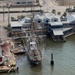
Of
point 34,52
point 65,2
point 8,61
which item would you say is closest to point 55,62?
point 34,52

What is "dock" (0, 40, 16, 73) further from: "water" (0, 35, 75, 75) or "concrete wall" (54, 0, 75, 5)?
"concrete wall" (54, 0, 75, 5)

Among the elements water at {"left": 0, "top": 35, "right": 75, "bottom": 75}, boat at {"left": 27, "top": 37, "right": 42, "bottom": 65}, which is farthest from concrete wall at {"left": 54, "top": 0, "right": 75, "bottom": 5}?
boat at {"left": 27, "top": 37, "right": 42, "bottom": 65}

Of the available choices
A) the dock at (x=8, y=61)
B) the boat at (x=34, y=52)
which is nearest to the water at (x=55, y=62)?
the boat at (x=34, y=52)

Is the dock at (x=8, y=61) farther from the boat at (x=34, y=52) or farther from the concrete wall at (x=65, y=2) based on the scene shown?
the concrete wall at (x=65, y=2)

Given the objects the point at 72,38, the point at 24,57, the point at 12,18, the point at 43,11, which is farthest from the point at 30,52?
the point at 43,11

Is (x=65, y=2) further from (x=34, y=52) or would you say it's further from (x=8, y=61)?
(x=8, y=61)

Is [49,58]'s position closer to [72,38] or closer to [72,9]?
[72,38]
